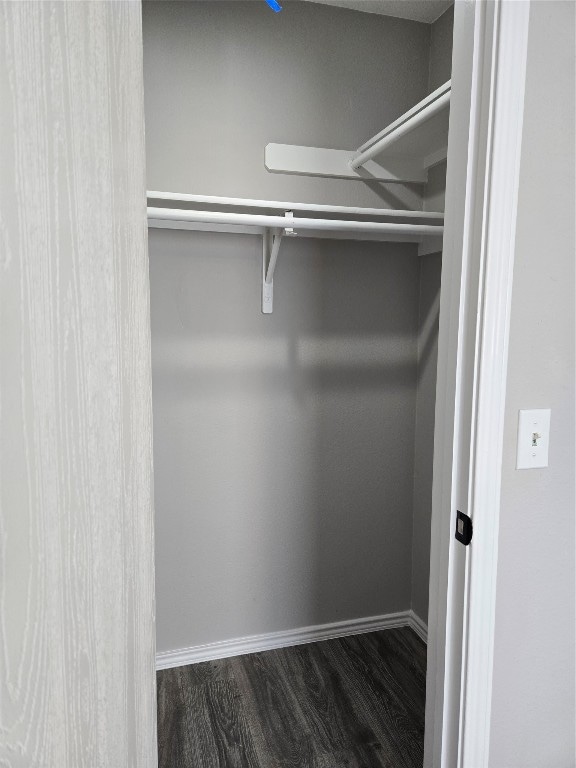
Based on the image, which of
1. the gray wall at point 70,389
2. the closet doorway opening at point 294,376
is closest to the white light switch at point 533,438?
the gray wall at point 70,389

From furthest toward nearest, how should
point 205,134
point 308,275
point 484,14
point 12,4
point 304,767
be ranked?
point 308,275 < point 205,134 < point 304,767 < point 484,14 < point 12,4

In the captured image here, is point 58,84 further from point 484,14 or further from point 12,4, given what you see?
point 484,14

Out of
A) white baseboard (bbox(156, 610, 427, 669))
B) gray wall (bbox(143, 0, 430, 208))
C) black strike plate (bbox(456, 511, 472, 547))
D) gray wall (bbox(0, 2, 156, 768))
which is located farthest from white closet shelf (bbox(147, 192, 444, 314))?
white baseboard (bbox(156, 610, 427, 669))

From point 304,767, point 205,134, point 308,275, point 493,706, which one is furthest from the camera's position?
point 308,275

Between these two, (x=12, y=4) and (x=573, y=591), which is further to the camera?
(x=573, y=591)

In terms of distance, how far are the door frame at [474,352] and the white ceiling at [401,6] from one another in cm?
118

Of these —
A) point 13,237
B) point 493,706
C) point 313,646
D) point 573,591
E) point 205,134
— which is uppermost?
point 205,134

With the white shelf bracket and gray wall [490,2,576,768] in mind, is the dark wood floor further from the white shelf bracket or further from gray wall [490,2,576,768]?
the white shelf bracket

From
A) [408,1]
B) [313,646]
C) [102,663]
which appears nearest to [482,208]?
[102,663]

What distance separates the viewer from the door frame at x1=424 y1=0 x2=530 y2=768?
2.80ft

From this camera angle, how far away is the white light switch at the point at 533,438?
937mm

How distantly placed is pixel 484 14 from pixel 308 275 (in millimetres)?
1217

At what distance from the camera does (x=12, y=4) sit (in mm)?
425

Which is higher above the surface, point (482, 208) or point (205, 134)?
point (205, 134)
